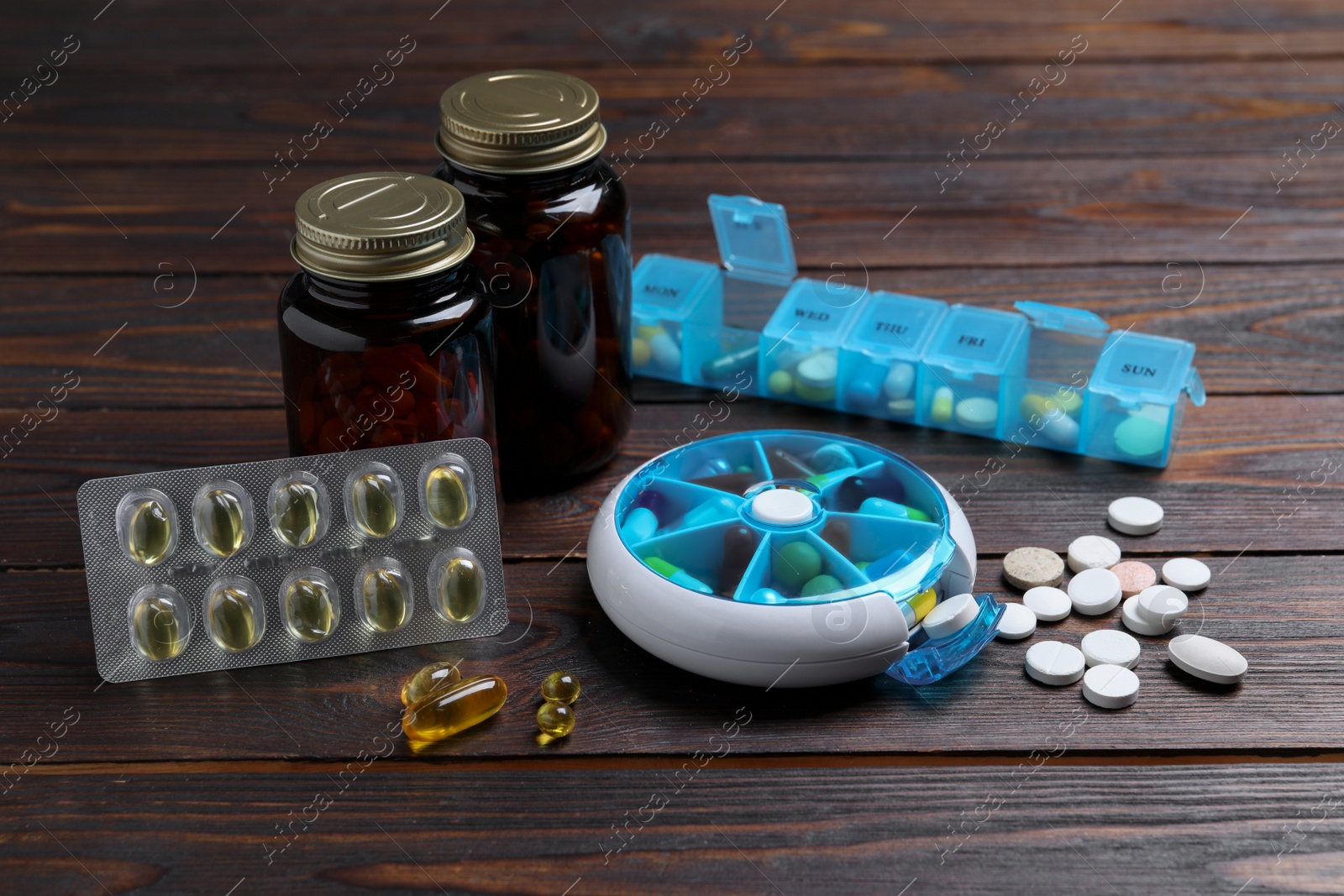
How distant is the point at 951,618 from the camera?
952 millimetres

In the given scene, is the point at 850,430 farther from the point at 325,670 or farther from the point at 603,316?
the point at 325,670

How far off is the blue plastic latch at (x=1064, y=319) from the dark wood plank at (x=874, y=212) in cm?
30

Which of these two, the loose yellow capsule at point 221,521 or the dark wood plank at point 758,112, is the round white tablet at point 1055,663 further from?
the dark wood plank at point 758,112

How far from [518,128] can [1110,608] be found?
59cm

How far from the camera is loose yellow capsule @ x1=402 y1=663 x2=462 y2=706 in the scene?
0.95 metres

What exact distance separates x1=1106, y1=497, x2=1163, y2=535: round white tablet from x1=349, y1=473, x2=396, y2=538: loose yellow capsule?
1.99 feet

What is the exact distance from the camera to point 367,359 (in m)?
0.97

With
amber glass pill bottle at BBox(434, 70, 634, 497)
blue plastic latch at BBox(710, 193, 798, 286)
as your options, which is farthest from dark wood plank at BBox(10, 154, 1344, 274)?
amber glass pill bottle at BBox(434, 70, 634, 497)

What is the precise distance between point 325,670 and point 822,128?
3.82 feet

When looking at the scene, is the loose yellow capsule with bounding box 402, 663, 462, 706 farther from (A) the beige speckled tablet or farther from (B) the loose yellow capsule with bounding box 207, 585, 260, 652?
(A) the beige speckled tablet

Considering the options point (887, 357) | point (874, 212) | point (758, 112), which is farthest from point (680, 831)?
point (758, 112)

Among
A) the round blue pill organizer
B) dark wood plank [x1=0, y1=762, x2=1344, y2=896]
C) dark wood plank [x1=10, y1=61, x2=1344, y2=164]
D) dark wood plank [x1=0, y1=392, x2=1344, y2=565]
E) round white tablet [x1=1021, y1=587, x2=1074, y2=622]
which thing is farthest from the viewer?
dark wood plank [x1=10, y1=61, x2=1344, y2=164]

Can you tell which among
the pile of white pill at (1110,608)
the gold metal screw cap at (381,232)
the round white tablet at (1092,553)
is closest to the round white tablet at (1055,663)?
the pile of white pill at (1110,608)

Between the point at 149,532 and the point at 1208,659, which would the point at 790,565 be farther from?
the point at 149,532
